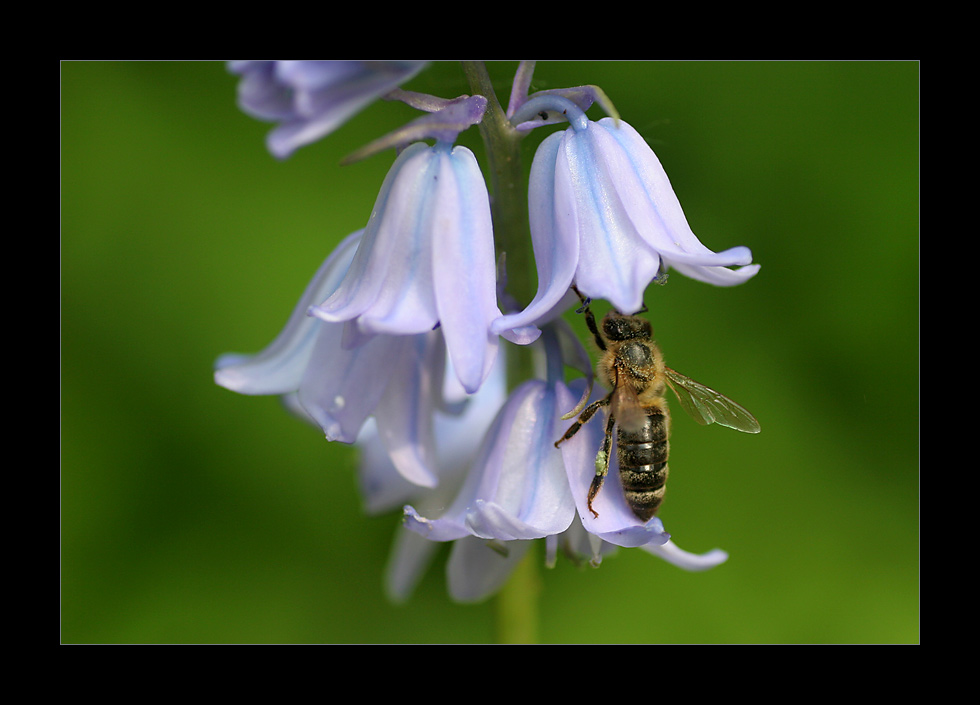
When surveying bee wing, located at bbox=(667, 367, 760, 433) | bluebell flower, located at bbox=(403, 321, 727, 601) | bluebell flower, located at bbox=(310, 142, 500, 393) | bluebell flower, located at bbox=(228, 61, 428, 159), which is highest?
bluebell flower, located at bbox=(228, 61, 428, 159)

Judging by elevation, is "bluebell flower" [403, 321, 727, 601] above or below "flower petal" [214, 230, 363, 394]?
below

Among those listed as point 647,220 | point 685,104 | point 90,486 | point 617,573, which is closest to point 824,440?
point 617,573

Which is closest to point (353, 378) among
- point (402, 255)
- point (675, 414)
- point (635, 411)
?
point (402, 255)

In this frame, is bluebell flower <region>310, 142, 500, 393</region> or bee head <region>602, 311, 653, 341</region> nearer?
bluebell flower <region>310, 142, 500, 393</region>

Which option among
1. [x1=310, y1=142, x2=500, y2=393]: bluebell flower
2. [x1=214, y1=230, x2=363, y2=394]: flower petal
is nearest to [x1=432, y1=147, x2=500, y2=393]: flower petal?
[x1=310, y1=142, x2=500, y2=393]: bluebell flower

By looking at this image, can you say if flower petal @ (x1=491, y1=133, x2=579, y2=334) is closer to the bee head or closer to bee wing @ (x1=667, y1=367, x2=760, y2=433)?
the bee head

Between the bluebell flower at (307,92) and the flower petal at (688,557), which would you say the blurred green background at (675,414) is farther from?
the bluebell flower at (307,92)

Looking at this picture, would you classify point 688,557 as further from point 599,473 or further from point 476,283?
point 476,283

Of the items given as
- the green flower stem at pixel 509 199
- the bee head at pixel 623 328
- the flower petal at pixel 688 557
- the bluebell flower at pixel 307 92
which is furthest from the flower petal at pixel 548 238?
the flower petal at pixel 688 557
